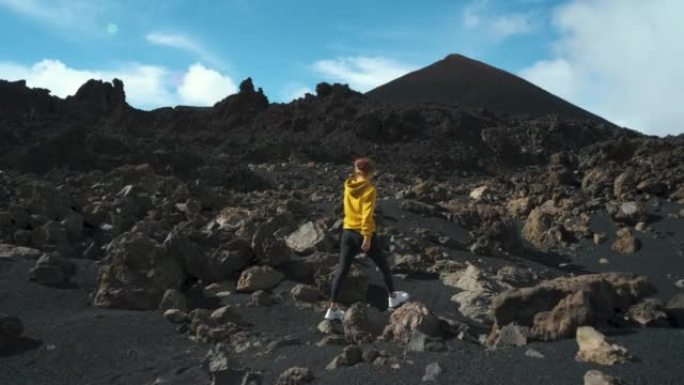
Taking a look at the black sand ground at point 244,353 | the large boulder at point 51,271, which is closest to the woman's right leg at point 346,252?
the black sand ground at point 244,353

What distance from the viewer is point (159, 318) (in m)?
5.19

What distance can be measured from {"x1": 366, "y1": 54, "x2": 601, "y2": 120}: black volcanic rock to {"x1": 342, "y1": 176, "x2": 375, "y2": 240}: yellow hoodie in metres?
33.5

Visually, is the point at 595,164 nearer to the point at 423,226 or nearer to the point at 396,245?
the point at 423,226

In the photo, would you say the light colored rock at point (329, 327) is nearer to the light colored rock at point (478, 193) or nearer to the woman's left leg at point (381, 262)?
the woman's left leg at point (381, 262)

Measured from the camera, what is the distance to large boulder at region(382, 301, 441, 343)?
4176 millimetres

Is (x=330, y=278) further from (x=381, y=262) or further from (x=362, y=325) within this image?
(x=362, y=325)

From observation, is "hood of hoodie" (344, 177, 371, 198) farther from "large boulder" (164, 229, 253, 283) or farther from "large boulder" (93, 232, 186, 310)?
"large boulder" (93, 232, 186, 310)

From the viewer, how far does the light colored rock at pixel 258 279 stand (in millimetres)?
5797

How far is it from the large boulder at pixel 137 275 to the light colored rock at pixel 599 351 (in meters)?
3.36

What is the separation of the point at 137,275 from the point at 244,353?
1.62 meters

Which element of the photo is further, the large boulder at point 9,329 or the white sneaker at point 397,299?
the white sneaker at point 397,299

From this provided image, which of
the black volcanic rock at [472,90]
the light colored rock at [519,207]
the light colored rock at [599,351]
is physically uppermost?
the black volcanic rock at [472,90]

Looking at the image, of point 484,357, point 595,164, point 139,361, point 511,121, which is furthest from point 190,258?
point 511,121

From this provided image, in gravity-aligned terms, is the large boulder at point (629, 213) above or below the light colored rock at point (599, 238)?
above
